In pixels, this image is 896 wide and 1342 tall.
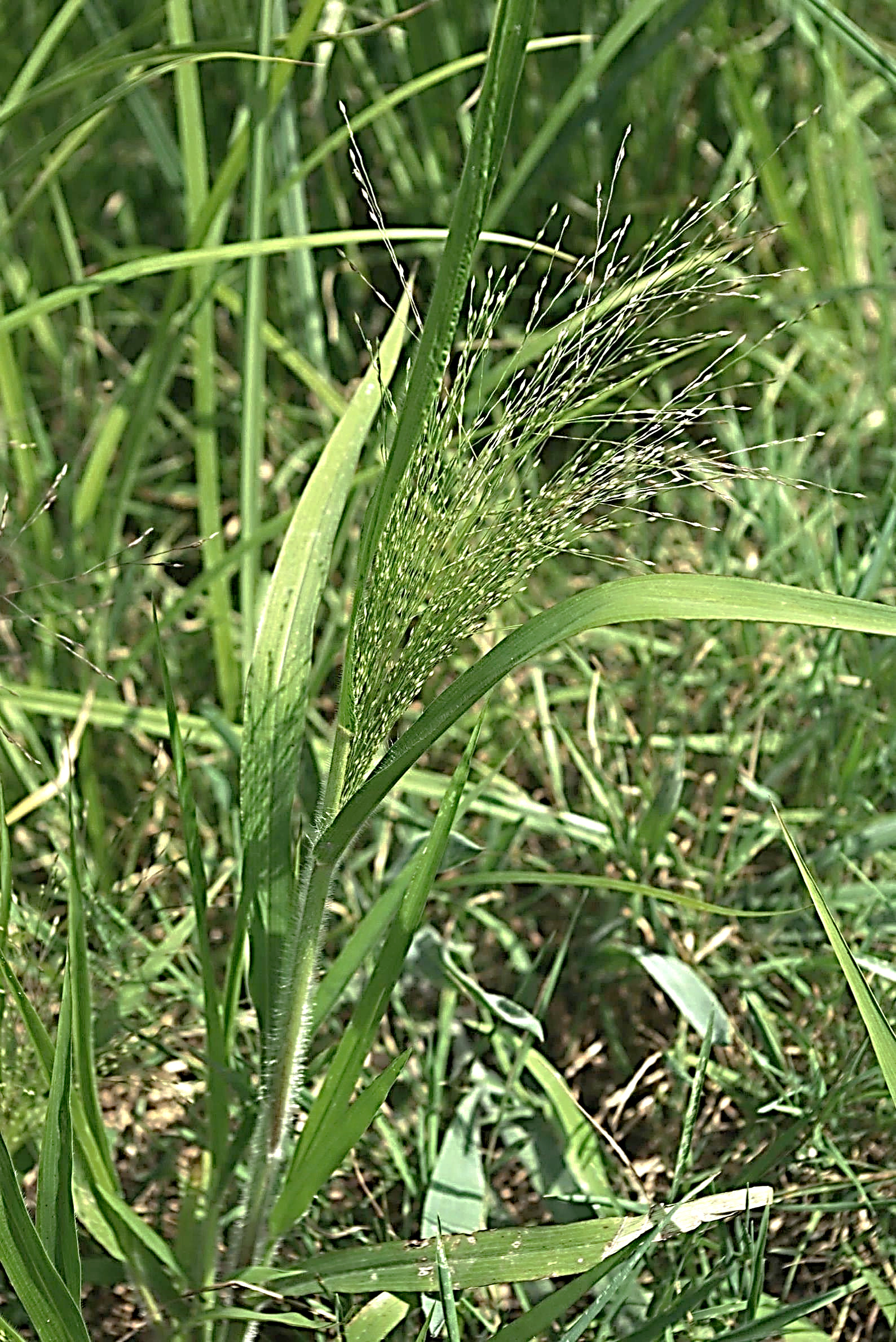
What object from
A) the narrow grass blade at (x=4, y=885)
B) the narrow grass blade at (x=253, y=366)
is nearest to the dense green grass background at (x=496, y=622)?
the narrow grass blade at (x=253, y=366)

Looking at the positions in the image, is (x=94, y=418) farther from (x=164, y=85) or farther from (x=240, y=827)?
(x=240, y=827)

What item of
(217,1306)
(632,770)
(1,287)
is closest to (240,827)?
(217,1306)

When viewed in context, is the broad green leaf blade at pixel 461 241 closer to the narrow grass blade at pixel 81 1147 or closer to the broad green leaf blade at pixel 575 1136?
the narrow grass blade at pixel 81 1147

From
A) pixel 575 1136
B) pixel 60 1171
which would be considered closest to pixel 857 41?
pixel 575 1136

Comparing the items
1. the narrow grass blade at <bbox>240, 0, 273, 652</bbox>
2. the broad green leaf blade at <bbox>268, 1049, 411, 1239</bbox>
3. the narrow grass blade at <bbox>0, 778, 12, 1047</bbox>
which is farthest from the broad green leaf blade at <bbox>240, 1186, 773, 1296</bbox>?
the narrow grass blade at <bbox>240, 0, 273, 652</bbox>

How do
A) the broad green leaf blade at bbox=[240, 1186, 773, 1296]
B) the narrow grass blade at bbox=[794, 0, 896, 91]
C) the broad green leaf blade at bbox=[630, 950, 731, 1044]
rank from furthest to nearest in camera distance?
the broad green leaf blade at bbox=[630, 950, 731, 1044]
the narrow grass blade at bbox=[794, 0, 896, 91]
the broad green leaf blade at bbox=[240, 1186, 773, 1296]

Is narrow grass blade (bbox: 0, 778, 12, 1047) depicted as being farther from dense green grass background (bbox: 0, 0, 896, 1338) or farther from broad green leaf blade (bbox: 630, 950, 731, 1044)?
broad green leaf blade (bbox: 630, 950, 731, 1044)

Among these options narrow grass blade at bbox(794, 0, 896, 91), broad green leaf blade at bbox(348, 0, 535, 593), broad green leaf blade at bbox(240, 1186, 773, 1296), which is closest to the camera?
broad green leaf blade at bbox(348, 0, 535, 593)
